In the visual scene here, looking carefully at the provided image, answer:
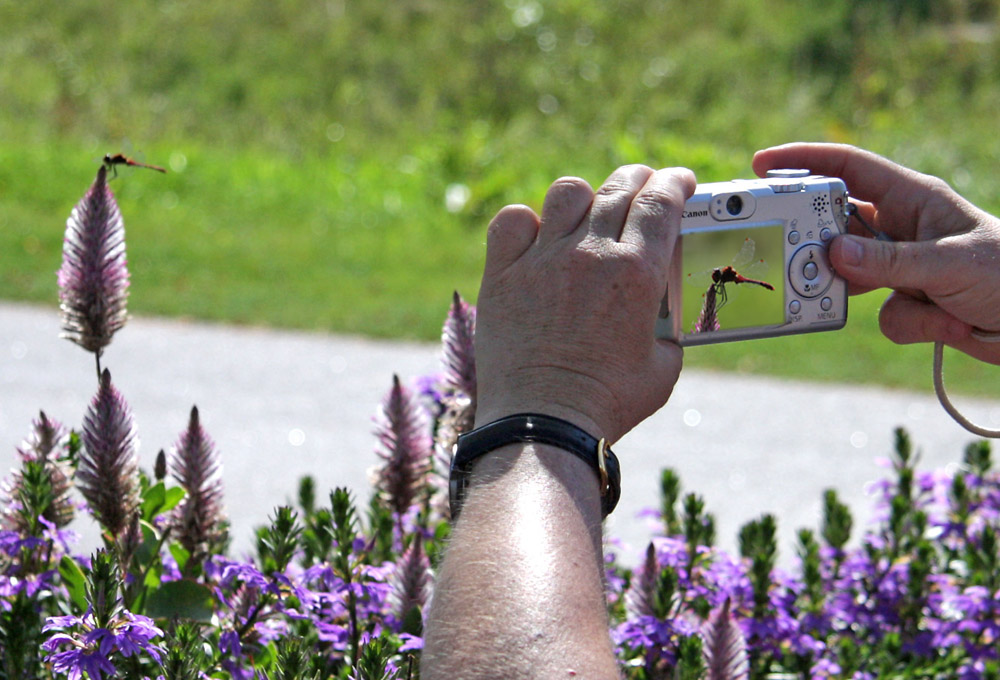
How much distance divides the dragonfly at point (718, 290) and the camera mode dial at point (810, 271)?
8cm

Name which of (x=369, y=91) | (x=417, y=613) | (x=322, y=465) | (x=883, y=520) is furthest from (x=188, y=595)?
(x=369, y=91)

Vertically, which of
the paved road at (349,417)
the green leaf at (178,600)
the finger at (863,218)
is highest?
the paved road at (349,417)

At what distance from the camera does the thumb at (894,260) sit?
5.87 ft

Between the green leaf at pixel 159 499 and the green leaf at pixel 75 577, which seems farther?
the green leaf at pixel 159 499

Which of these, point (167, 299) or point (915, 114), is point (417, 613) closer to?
point (167, 299)

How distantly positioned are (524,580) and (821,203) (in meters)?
0.87

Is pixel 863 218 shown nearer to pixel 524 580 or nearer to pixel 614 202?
pixel 614 202

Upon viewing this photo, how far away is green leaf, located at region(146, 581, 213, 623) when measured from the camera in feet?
6.12

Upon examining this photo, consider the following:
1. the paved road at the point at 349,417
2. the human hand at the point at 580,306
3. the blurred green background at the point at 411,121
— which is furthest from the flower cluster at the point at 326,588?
the blurred green background at the point at 411,121

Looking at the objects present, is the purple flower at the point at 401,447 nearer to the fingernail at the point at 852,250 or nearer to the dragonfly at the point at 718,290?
the dragonfly at the point at 718,290

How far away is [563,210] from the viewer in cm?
154

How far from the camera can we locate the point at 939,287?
183 centimetres

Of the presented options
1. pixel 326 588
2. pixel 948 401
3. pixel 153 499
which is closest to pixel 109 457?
pixel 153 499

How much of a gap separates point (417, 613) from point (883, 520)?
4.83ft
